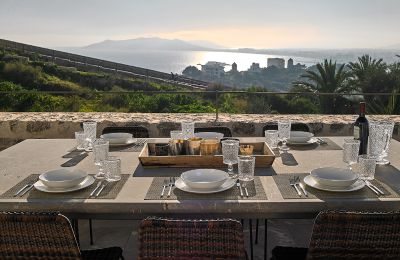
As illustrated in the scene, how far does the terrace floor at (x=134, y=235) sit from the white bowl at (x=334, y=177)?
971 mm

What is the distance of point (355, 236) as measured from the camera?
4.87ft

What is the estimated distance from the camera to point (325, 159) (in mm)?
2332

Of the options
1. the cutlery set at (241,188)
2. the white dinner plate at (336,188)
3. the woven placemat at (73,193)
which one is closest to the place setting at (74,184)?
the woven placemat at (73,193)

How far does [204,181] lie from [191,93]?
233 cm

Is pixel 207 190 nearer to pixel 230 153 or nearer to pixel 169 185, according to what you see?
pixel 169 185

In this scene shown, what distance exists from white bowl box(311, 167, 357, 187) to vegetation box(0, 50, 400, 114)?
7.12 feet

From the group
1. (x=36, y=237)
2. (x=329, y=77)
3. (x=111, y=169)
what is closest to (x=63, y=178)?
(x=111, y=169)

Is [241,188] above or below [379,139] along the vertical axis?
below

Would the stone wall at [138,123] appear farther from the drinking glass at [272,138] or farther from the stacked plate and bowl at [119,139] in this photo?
the drinking glass at [272,138]

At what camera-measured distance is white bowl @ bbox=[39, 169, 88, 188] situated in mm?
1851

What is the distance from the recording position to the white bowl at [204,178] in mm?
1826

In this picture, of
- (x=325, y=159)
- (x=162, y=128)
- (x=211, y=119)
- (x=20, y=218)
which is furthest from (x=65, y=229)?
(x=211, y=119)

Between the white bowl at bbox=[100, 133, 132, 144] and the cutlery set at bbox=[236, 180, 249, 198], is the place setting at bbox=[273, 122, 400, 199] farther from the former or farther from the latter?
the white bowl at bbox=[100, 133, 132, 144]

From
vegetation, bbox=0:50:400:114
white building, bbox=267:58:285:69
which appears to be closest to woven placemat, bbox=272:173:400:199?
vegetation, bbox=0:50:400:114
